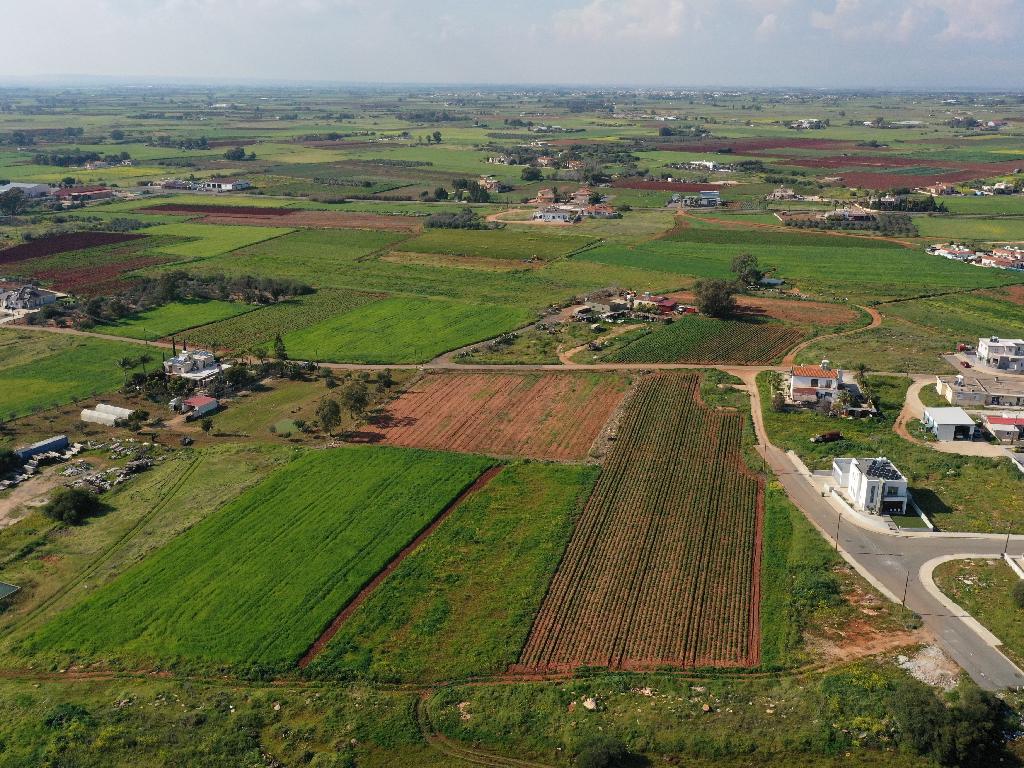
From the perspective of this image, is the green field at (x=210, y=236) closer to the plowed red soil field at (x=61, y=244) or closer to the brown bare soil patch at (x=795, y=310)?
the plowed red soil field at (x=61, y=244)

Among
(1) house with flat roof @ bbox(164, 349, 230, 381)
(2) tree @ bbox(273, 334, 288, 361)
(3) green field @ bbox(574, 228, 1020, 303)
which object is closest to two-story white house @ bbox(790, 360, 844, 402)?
(3) green field @ bbox(574, 228, 1020, 303)

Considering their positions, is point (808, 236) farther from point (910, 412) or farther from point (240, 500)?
point (240, 500)

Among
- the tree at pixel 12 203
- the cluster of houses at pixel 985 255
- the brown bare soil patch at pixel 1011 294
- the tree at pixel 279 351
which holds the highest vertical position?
the tree at pixel 12 203

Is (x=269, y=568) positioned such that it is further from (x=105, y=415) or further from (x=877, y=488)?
(x=877, y=488)

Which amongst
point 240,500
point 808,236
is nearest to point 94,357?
point 240,500

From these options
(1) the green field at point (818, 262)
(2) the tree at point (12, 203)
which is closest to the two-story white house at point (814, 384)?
(1) the green field at point (818, 262)

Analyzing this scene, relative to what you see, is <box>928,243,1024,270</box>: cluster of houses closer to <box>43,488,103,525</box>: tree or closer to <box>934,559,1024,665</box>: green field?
<box>934,559,1024,665</box>: green field

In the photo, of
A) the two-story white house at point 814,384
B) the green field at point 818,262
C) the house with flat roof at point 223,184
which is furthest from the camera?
the house with flat roof at point 223,184
